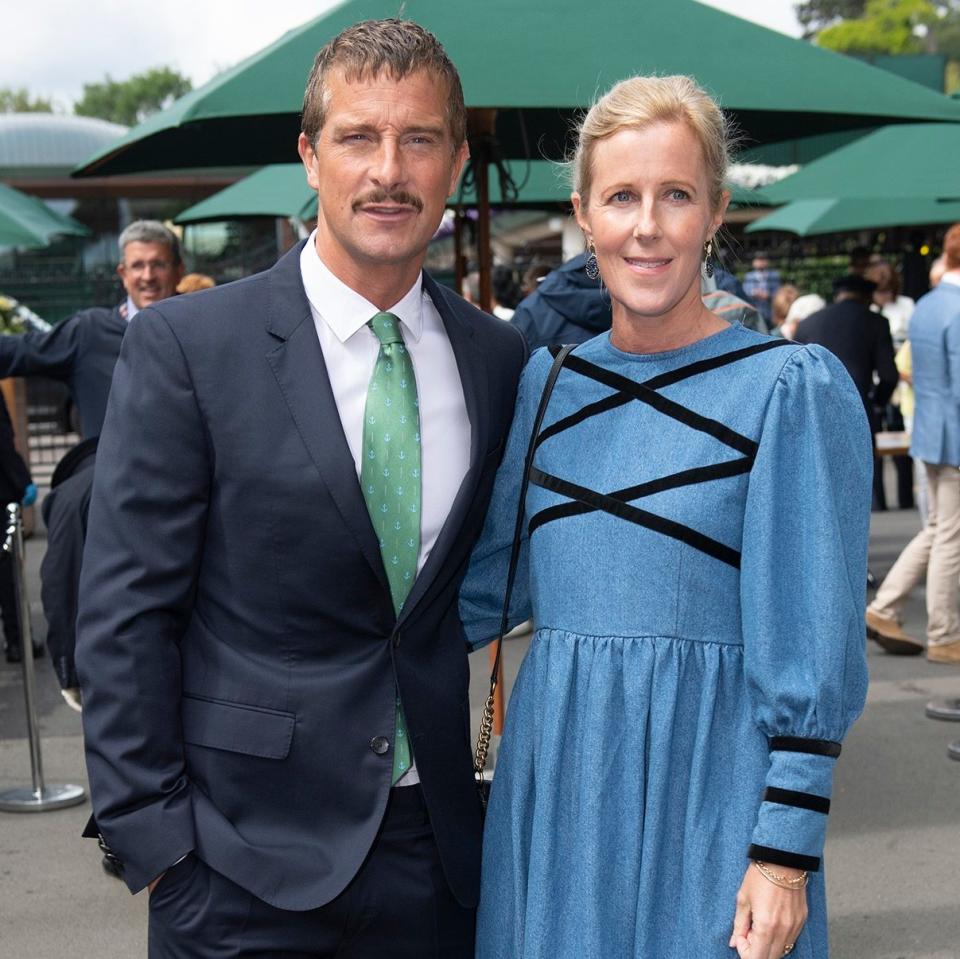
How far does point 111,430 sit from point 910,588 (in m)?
6.72

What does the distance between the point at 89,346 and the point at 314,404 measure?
3.65m

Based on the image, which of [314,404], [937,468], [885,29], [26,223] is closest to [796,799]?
[314,404]

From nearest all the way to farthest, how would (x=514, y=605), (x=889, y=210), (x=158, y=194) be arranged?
(x=514, y=605)
(x=889, y=210)
(x=158, y=194)

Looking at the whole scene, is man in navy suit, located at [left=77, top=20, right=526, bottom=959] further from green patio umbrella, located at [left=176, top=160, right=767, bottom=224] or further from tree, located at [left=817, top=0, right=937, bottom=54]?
tree, located at [left=817, top=0, right=937, bottom=54]

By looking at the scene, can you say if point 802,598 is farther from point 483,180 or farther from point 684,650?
point 483,180

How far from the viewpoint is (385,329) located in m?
2.59

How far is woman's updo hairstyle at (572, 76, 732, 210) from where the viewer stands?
2.43 metres

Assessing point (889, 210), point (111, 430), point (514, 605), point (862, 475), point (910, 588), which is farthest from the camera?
point (889, 210)

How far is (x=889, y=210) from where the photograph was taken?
15461 millimetres

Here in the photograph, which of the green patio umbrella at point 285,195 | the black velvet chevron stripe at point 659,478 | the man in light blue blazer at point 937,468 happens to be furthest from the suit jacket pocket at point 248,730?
the green patio umbrella at point 285,195

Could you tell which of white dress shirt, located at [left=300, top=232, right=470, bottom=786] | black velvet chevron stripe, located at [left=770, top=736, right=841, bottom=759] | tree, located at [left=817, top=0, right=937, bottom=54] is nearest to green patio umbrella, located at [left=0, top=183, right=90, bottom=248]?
white dress shirt, located at [left=300, top=232, right=470, bottom=786]

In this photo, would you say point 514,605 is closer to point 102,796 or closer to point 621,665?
point 621,665

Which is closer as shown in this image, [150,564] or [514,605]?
[150,564]

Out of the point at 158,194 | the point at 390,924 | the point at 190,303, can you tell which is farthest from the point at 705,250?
the point at 158,194
